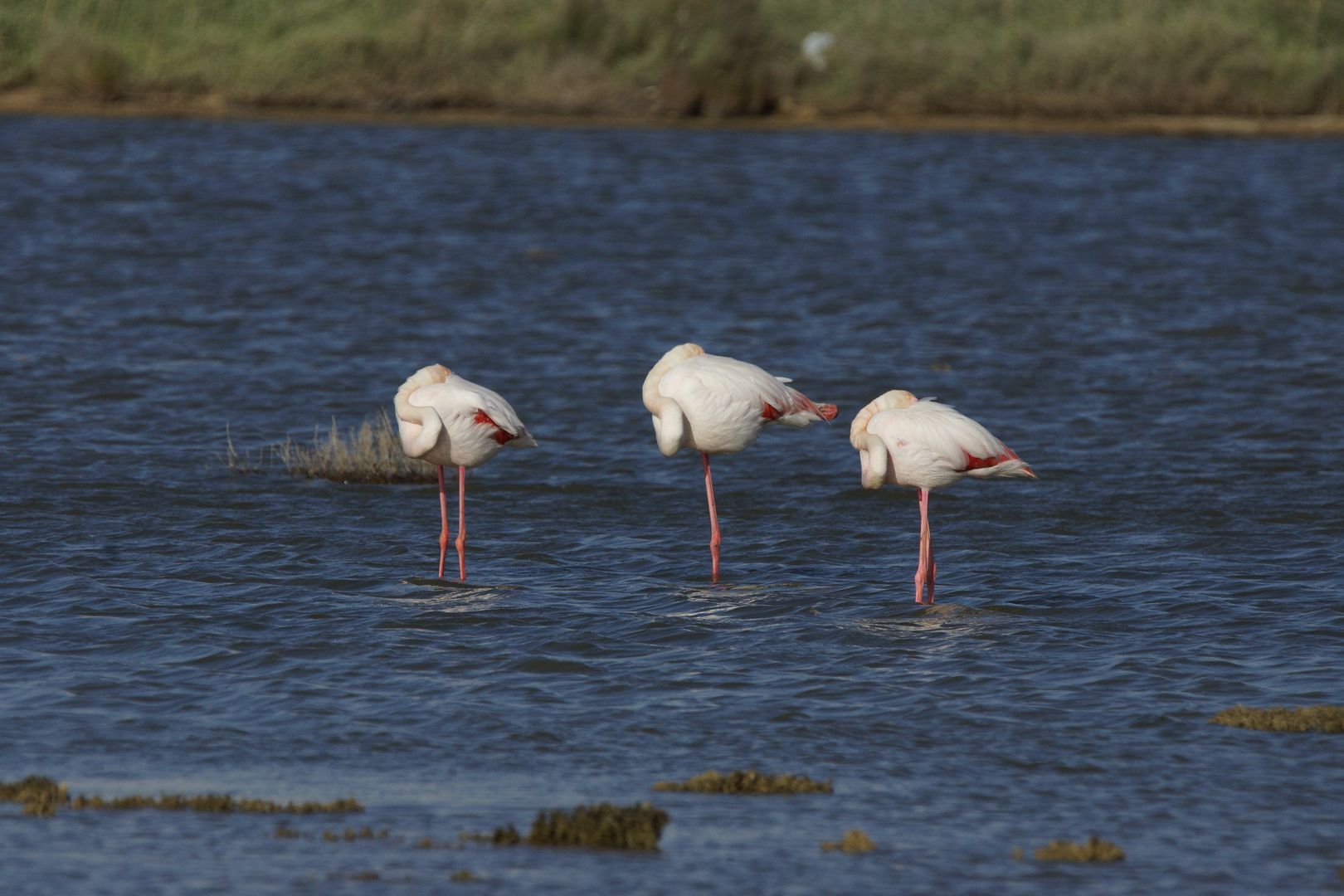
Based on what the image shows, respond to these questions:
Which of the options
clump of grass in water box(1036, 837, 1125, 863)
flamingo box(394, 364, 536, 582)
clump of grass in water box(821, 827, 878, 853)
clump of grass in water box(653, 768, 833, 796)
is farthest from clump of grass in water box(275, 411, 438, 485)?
clump of grass in water box(1036, 837, 1125, 863)

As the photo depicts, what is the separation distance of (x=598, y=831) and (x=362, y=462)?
7.32m

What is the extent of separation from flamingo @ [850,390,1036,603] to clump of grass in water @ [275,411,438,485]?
14.4 ft

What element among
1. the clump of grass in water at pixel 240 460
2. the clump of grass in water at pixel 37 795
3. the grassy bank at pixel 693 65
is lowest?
the clump of grass in water at pixel 37 795

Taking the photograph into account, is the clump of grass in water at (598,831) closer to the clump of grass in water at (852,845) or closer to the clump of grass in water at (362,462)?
the clump of grass in water at (852,845)

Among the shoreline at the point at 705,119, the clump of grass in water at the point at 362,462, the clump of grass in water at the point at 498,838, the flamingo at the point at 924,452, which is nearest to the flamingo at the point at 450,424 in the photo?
the flamingo at the point at 924,452

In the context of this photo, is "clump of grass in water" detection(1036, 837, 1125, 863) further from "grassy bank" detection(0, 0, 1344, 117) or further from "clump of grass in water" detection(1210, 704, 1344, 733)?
"grassy bank" detection(0, 0, 1344, 117)

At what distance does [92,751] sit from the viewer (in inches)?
281

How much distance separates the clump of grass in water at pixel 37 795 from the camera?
20.6 feet

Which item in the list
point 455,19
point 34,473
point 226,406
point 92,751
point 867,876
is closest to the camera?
point 867,876

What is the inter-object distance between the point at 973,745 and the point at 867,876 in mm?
1647

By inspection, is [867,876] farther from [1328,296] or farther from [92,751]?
[1328,296]

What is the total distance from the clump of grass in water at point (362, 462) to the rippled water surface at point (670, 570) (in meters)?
0.26

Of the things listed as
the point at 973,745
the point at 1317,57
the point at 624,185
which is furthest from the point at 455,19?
the point at 973,745

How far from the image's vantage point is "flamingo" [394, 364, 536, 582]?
10.1m
